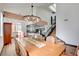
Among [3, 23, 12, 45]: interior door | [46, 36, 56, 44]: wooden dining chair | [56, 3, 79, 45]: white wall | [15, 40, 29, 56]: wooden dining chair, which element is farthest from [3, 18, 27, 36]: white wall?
[56, 3, 79, 45]: white wall

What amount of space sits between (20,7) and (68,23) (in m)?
0.72

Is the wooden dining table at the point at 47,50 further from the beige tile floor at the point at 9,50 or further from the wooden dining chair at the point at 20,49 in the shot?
the beige tile floor at the point at 9,50

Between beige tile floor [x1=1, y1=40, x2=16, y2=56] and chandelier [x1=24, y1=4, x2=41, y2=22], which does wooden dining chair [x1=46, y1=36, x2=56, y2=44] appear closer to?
chandelier [x1=24, y1=4, x2=41, y2=22]

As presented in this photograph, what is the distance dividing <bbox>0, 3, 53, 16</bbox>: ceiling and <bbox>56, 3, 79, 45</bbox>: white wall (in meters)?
0.21

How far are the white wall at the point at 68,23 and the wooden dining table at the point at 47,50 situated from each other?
0.14 metres

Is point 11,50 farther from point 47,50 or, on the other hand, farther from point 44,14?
point 44,14

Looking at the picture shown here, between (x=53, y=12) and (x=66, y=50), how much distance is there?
57cm

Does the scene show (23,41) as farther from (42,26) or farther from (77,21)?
(77,21)

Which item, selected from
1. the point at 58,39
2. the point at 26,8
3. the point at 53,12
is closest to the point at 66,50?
the point at 58,39

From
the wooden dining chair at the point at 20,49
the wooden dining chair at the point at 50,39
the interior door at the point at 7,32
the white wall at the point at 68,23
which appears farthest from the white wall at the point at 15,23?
the white wall at the point at 68,23

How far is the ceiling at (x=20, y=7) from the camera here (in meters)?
1.64

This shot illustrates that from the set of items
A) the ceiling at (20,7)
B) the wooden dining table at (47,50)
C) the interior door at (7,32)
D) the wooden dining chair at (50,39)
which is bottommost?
the wooden dining table at (47,50)

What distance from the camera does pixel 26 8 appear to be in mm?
1648

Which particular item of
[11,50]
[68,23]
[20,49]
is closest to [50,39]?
[68,23]
